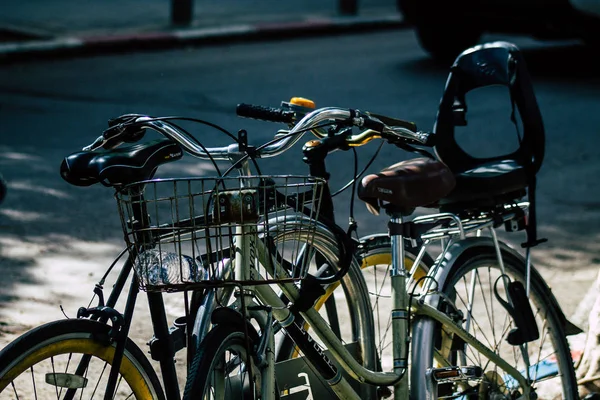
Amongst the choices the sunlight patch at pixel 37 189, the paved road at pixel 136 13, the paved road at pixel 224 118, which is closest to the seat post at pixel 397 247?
the paved road at pixel 224 118

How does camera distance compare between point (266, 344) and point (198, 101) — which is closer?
point (266, 344)

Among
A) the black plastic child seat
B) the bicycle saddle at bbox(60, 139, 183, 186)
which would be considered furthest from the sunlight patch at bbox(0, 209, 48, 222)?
the bicycle saddle at bbox(60, 139, 183, 186)

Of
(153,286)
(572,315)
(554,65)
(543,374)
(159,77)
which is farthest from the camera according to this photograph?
(554,65)

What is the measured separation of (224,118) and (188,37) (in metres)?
5.62

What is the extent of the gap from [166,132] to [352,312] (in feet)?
3.50

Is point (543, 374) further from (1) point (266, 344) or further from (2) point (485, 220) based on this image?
(1) point (266, 344)

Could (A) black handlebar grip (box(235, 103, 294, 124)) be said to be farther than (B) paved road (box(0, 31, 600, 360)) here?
No

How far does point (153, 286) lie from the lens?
2.44 meters

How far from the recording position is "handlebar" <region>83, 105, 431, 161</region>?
262 centimetres

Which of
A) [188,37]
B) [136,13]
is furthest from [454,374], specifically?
[136,13]

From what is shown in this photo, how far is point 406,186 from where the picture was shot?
3143 mm

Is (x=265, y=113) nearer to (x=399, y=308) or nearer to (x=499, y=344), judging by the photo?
(x=399, y=308)

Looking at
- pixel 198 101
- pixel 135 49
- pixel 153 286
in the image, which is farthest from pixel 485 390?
pixel 135 49

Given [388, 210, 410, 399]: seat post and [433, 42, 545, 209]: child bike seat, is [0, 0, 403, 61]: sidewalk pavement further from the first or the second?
[388, 210, 410, 399]: seat post
